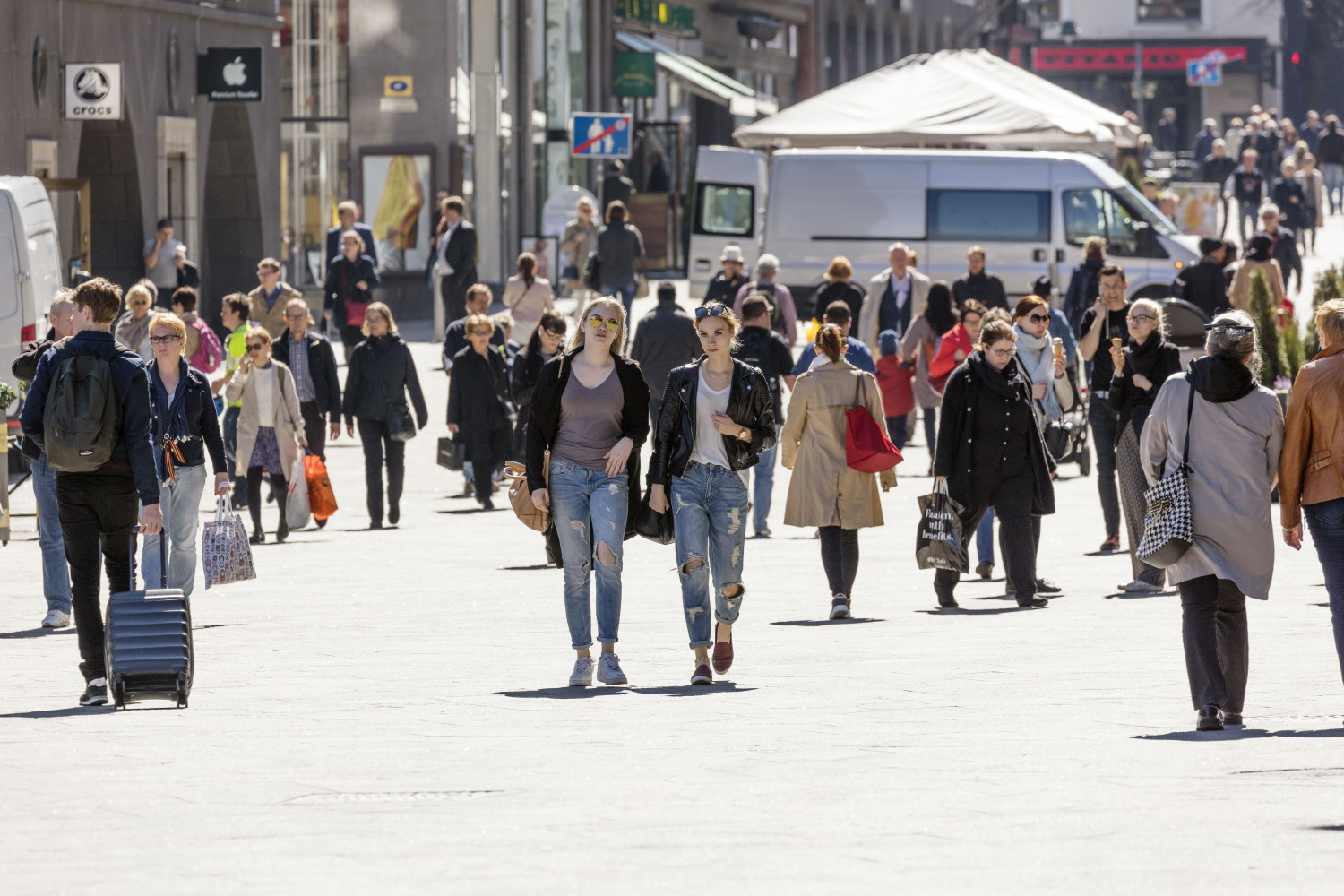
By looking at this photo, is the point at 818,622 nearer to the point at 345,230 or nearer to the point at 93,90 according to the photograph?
the point at 345,230

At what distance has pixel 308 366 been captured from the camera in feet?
52.7

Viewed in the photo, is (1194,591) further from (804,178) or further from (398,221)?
(398,221)

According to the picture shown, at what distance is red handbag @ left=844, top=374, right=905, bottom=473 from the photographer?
11.8 metres

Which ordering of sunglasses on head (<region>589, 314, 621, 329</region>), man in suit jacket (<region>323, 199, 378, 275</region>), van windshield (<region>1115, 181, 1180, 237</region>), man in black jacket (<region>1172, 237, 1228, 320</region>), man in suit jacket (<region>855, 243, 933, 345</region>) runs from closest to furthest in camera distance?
1. sunglasses on head (<region>589, 314, 621, 329</region>)
2. man in suit jacket (<region>855, 243, 933, 345</region>)
3. man in black jacket (<region>1172, 237, 1228, 320</region>)
4. man in suit jacket (<region>323, 199, 378, 275</region>)
5. van windshield (<region>1115, 181, 1180, 237</region>)

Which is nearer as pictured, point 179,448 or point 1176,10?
point 179,448

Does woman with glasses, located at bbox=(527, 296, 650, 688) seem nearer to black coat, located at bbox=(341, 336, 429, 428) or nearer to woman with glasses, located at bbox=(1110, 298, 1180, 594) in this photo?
woman with glasses, located at bbox=(1110, 298, 1180, 594)

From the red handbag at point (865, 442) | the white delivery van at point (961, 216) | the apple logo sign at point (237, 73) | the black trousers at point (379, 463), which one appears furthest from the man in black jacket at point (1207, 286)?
the apple logo sign at point (237, 73)

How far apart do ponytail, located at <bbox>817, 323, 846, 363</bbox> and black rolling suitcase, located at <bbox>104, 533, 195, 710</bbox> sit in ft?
13.2

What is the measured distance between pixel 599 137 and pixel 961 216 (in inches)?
327

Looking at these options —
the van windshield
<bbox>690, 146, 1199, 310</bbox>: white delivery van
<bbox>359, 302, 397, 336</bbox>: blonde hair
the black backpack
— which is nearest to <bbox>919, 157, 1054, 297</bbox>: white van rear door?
<bbox>690, 146, 1199, 310</bbox>: white delivery van

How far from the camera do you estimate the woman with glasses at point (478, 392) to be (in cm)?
1658

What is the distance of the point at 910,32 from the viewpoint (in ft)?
221

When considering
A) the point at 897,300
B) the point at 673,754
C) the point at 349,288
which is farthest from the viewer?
the point at 349,288

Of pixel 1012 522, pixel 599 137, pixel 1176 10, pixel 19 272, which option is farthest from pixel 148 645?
pixel 1176 10
